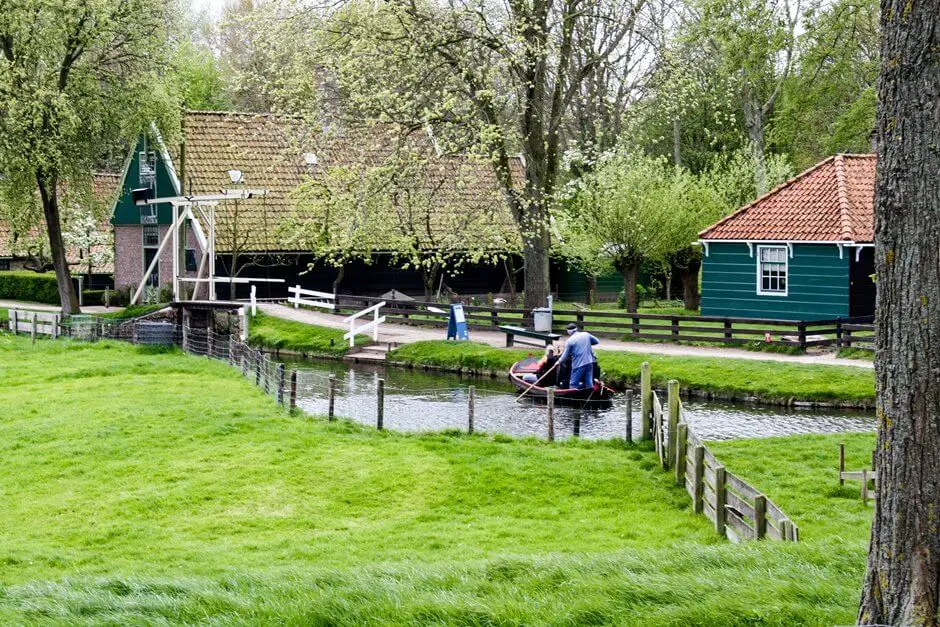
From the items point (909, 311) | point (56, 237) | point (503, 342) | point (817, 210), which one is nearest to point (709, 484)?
point (909, 311)

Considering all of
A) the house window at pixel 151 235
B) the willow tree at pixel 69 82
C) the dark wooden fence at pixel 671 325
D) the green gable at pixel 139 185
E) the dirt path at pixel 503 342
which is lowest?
the dirt path at pixel 503 342

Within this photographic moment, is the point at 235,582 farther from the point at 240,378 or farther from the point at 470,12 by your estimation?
the point at 470,12

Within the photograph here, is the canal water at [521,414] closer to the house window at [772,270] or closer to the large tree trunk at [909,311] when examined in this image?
the house window at [772,270]

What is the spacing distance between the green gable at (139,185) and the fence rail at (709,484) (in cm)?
2985

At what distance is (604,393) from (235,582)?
16059 millimetres

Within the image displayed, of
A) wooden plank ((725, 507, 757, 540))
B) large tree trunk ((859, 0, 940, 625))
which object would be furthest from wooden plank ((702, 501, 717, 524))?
large tree trunk ((859, 0, 940, 625))

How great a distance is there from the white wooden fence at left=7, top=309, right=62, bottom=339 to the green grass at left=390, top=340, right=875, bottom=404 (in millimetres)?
11862

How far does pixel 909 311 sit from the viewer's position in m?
6.87

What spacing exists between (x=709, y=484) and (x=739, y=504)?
1337 mm

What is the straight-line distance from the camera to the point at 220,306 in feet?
119

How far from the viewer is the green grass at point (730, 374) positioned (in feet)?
83.0

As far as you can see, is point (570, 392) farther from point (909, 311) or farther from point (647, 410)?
point (909, 311)

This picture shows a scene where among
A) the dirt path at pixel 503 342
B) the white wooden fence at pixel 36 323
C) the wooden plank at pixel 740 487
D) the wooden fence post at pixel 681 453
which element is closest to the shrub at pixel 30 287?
the white wooden fence at pixel 36 323

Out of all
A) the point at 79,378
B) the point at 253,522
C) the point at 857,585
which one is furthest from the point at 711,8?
the point at 857,585
